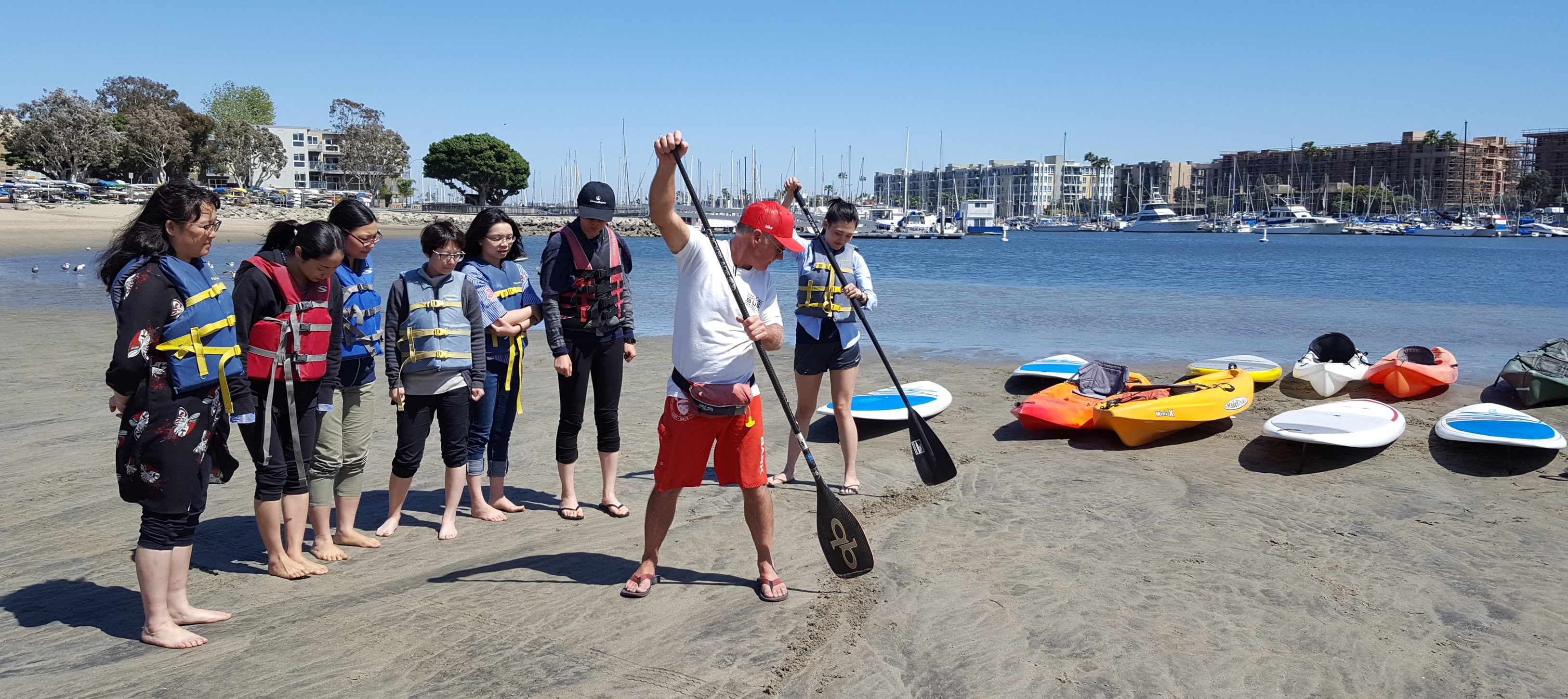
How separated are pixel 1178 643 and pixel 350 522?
13.2ft

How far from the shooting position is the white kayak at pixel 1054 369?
9695mm

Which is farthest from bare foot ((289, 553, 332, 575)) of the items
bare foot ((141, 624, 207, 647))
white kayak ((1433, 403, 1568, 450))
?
white kayak ((1433, 403, 1568, 450))

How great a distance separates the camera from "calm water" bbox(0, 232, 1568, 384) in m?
16.0

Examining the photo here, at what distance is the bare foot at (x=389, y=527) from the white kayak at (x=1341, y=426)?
590 centimetres

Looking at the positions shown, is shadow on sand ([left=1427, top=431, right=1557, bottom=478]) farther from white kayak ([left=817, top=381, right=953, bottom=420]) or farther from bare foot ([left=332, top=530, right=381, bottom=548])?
bare foot ([left=332, top=530, right=381, bottom=548])

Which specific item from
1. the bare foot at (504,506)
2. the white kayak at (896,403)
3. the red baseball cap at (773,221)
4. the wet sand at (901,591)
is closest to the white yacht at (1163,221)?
the white kayak at (896,403)

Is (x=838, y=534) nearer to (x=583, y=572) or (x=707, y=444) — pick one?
(x=707, y=444)

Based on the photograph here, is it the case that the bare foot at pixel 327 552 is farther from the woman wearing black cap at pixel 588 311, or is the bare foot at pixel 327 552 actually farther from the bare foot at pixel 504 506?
the woman wearing black cap at pixel 588 311

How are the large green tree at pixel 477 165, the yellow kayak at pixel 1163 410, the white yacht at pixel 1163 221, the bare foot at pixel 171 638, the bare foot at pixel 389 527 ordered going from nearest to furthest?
the bare foot at pixel 171 638
the bare foot at pixel 389 527
the yellow kayak at pixel 1163 410
the large green tree at pixel 477 165
the white yacht at pixel 1163 221

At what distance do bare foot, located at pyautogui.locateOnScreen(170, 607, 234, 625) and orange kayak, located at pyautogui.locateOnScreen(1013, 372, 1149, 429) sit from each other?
228 inches

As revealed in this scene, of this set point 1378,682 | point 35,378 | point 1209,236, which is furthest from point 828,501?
point 1209,236

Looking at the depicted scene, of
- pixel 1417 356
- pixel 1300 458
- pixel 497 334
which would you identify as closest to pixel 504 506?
pixel 497 334

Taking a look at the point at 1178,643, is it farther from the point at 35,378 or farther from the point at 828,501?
the point at 35,378

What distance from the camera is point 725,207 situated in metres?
109
